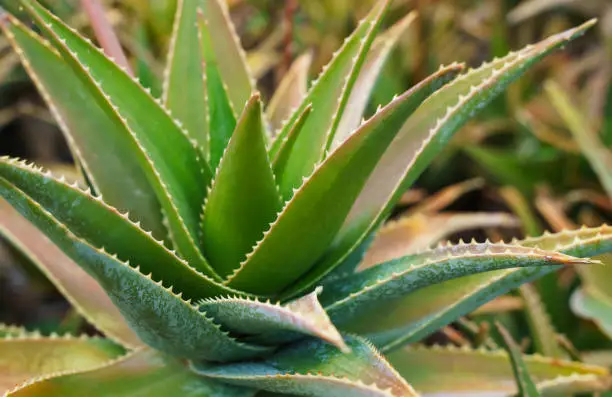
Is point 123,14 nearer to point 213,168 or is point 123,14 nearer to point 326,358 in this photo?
point 213,168

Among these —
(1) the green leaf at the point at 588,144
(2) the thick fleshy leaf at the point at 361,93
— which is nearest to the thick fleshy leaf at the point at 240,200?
(2) the thick fleshy leaf at the point at 361,93

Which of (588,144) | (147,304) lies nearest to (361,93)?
(147,304)

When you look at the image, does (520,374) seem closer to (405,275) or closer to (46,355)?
(405,275)

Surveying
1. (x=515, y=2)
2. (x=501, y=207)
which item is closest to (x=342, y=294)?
(x=501, y=207)

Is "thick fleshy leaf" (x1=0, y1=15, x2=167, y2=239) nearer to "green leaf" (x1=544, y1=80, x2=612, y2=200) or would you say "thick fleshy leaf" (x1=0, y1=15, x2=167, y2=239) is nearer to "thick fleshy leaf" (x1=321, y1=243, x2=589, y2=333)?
"thick fleshy leaf" (x1=321, y1=243, x2=589, y2=333)

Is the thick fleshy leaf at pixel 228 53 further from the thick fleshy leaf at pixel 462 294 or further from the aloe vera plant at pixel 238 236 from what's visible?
the thick fleshy leaf at pixel 462 294

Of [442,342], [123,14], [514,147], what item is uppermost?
[123,14]
